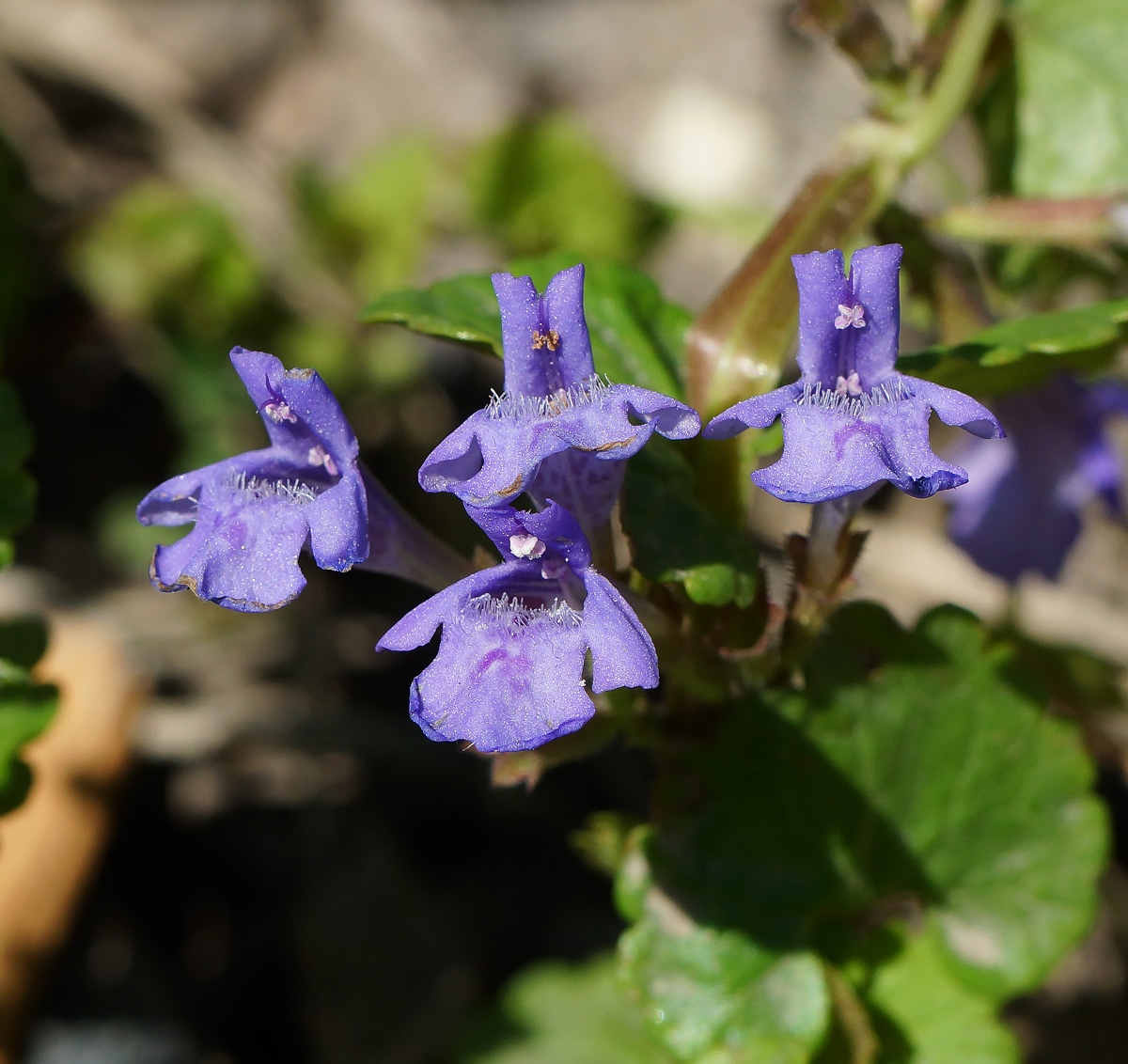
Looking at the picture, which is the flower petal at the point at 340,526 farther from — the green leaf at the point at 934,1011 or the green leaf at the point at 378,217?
the green leaf at the point at 378,217

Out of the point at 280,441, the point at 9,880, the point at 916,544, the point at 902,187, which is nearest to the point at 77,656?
the point at 9,880

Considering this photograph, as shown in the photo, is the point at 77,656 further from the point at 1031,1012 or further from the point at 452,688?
the point at 1031,1012

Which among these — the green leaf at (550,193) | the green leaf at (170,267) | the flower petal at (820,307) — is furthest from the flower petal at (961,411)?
the green leaf at (170,267)

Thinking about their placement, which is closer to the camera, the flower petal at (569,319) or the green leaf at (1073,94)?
the flower petal at (569,319)

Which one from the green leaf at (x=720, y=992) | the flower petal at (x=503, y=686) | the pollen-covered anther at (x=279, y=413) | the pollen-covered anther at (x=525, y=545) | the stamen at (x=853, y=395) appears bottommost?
the green leaf at (x=720, y=992)

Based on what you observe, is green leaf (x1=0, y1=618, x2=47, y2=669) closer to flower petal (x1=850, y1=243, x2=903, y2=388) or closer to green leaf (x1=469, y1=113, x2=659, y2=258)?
flower petal (x1=850, y1=243, x2=903, y2=388)

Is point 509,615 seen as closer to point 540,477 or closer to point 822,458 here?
point 540,477
